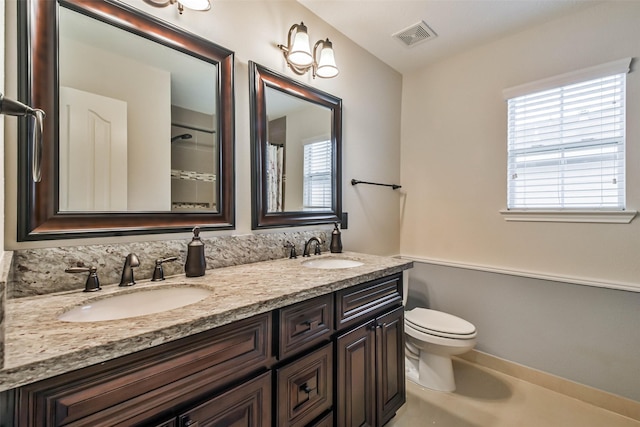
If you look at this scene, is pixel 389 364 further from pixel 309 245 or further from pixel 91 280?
pixel 91 280

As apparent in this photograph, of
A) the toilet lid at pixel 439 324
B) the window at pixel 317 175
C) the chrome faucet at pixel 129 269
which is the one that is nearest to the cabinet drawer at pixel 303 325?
the chrome faucet at pixel 129 269

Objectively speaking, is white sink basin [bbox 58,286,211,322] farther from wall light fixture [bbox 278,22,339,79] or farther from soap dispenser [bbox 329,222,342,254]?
wall light fixture [bbox 278,22,339,79]

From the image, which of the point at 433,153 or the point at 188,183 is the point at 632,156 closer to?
the point at 433,153

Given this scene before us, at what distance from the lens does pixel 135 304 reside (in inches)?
40.7

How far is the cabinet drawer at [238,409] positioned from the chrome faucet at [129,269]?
56 centimetres

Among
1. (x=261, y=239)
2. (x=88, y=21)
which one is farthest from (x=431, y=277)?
(x=88, y=21)

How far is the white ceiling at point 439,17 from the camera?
1.79 meters

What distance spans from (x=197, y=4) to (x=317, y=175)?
1089 millimetres

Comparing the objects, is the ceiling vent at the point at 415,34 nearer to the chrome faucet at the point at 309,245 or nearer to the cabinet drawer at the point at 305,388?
the chrome faucet at the point at 309,245

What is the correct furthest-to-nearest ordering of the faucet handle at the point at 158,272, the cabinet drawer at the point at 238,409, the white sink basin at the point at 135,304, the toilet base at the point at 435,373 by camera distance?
the toilet base at the point at 435,373, the faucet handle at the point at 158,272, the white sink basin at the point at 135,304, the cabinet drawer at the point at 238,409

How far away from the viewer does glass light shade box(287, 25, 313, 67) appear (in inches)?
64.8

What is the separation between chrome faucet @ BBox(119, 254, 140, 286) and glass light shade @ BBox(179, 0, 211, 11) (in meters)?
1.10

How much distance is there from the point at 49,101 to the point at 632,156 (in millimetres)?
2831

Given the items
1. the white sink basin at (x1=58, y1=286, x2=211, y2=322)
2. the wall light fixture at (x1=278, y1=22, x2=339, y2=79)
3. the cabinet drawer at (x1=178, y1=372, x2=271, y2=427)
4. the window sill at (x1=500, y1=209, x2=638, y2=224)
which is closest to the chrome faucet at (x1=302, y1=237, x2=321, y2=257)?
the white sink basin at (x1=58, y1=286, x2=211, y2=322)
